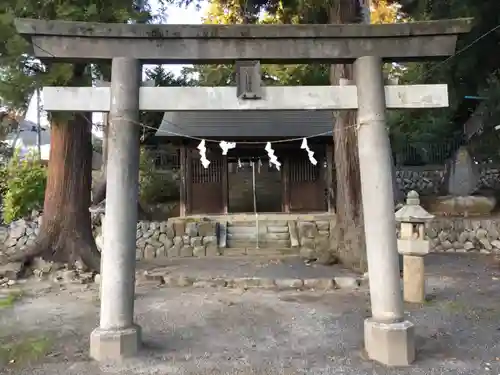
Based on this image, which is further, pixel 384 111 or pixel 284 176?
pixel 284 176

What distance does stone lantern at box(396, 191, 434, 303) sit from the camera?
678 centimetres

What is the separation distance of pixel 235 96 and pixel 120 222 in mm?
1682

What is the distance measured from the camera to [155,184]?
16.8 m

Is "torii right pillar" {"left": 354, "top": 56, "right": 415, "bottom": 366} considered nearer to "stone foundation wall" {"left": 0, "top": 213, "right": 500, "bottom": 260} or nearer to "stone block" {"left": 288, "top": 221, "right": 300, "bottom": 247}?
"stone foundation wall" {"left": 0, "top": 213, "right": 500, "bottom": 260}

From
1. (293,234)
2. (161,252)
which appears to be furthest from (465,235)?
(161,252)

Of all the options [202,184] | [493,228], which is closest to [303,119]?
[202,184]

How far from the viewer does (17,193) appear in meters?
14.3

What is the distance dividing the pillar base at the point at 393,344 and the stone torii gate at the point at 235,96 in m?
0.01

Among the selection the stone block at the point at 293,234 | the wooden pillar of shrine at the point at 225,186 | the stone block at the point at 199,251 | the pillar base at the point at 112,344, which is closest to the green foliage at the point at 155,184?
the wooden pillar of shrine at the point at 225,186

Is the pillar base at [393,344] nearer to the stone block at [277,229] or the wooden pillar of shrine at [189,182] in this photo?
the stone block at [277,229]

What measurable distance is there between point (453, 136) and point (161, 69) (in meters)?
12.1

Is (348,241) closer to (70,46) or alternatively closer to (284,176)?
(284,176)

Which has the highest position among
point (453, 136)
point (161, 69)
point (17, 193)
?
point (161, 69)

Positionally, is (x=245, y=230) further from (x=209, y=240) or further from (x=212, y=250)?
(x=212, y=250)
